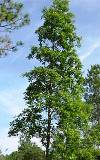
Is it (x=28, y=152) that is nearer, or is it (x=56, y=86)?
(x=56, y=86)

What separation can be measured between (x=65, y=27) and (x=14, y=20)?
798cm

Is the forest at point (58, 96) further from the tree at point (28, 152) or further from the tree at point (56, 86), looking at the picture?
the tree at point (28, 152)

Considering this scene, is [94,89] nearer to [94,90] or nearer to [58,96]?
[94,90]

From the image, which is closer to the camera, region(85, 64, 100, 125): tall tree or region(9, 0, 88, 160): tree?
region(9, 0, 88, 160): tree

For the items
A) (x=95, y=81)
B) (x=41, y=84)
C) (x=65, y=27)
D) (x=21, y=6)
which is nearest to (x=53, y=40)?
(x=65, y=27)

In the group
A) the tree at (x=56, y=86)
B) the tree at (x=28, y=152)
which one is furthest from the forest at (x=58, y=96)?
the tree at (x=28, y=152)

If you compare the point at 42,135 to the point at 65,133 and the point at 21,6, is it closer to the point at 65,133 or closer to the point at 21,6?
the point at 65,133

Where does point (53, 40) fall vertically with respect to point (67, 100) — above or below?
above

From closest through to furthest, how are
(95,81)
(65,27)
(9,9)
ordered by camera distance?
(9,9)
(65,27)
(95,81)

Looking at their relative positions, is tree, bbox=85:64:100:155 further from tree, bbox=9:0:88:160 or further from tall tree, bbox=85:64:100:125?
tree, bbox=9:0:88:160

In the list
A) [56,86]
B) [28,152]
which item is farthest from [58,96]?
[28,152]

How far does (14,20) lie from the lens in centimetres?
3616

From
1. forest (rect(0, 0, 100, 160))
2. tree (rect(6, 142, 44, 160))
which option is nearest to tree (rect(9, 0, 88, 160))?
forest (rect(0, 0, 100, 160))

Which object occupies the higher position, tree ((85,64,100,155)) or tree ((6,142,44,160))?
tree ((85,64,100,155))
